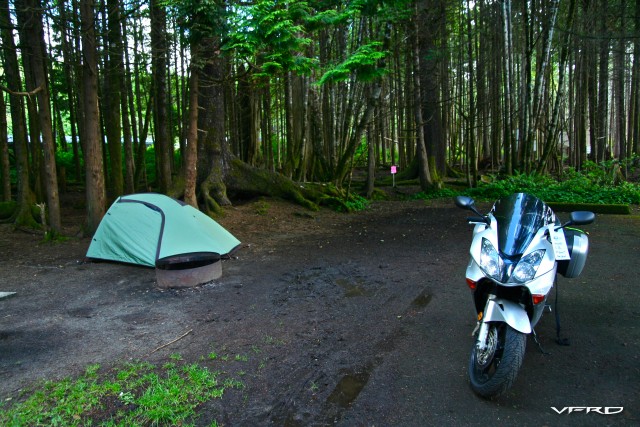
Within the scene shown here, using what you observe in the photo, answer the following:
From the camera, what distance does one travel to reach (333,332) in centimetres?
450

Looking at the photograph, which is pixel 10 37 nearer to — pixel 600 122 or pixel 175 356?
pixel 175 356

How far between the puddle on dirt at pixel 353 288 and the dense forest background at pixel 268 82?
384 centimetres

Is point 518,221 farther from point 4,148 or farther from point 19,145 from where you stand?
point 4,148

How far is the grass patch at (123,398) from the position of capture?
120 inches

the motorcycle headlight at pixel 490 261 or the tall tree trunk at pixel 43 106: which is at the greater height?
the tall tree trunk at pixel 43 106

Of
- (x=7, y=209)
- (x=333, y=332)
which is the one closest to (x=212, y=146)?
(x=7, y=209)

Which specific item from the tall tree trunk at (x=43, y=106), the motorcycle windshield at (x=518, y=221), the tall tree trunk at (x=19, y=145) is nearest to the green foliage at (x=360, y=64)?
the motorcycle windshield at (x=518, y=221)

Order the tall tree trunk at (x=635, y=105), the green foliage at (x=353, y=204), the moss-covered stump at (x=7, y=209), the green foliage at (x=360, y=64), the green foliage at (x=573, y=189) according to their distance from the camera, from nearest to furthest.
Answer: the green foliage at (x=360, y=64) → the moss-covered stump at (x=7, y=209) → the green foliage at (x=573, y=189) → the green foliage at (x=353, y=204) → the tall tree trunk at (x=635, y=105)

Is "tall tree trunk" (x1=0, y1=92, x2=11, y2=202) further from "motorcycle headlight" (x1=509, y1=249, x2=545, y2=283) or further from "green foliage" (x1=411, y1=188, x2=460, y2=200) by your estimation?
"motorcycle headlight" (x1=509, y1=249, x2=545, y2=283)

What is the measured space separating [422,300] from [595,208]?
8.20 m

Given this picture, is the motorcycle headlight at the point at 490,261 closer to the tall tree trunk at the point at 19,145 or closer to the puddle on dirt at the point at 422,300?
the puddle on dirt at the point at 422,300

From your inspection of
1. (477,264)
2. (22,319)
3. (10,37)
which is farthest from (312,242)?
(10,37)

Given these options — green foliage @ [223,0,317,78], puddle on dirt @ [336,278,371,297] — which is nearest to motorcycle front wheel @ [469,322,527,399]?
puddle on dirt @ [336,278,371,297]

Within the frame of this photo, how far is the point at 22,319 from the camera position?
5117mm
